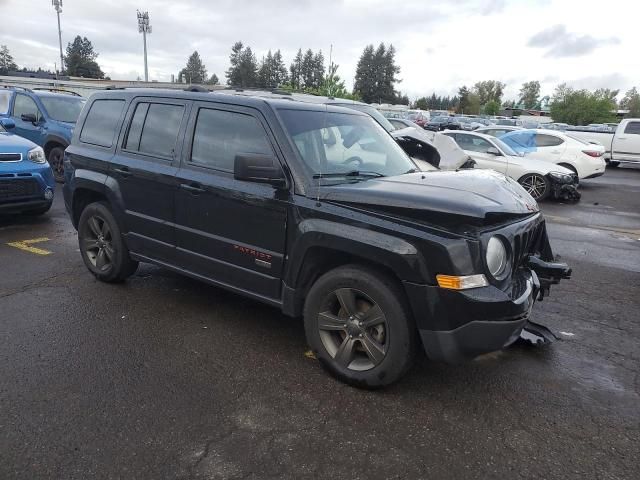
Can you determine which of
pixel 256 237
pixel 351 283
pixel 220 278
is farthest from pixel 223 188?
pixel 351 283

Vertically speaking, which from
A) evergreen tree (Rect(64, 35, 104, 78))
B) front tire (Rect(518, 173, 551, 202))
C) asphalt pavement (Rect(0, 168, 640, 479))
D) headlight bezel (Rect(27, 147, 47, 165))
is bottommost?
asphalt pavement (Rect(0, 168, 640, 479))

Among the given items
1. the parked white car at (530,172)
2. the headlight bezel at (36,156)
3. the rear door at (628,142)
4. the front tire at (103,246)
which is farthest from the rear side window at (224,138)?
the rear door at (628,142)

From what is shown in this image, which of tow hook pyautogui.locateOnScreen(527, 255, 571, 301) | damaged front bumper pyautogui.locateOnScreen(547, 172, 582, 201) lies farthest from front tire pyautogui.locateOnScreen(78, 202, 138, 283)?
damaged front bumper pyautogui.locateOnScreen(547, 172, 582, 201)

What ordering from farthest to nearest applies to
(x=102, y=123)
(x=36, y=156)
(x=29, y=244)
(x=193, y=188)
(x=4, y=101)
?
(x=4, y=101) < (x=36, y=156) < (x=29, y=244) < (x=102, y=123) < (x=193, y=188)

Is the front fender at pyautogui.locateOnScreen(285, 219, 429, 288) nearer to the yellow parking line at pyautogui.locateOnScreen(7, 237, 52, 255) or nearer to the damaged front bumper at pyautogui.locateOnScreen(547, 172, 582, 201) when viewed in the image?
the yellow parking line at pyautogui.locateOnScreen(7, 237, 52, 255)

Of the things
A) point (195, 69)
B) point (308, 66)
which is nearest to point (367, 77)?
point (308, 66)

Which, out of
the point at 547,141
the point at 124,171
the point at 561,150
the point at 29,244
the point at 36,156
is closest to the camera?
the point at 124,171

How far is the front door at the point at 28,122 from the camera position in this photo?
1080cm

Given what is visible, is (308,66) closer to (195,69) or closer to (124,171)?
(195,69)

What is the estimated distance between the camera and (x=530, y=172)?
37.4 ft

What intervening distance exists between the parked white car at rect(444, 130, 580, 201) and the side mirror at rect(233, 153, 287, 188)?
8.89m

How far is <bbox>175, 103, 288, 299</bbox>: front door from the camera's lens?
11.6ft

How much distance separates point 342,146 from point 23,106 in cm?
1047

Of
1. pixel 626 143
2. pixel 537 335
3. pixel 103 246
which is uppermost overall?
pixel 626 143
